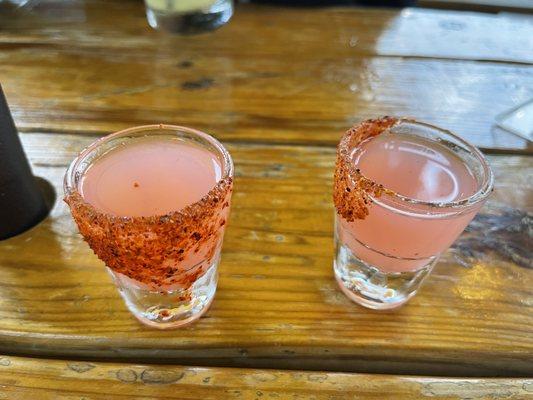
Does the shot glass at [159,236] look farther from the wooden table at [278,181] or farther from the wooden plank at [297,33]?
the wooden plank at [297,33]

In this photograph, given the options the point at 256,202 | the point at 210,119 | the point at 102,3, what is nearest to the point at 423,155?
the point at 256,202

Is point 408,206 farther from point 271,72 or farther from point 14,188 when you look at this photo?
point 271,72

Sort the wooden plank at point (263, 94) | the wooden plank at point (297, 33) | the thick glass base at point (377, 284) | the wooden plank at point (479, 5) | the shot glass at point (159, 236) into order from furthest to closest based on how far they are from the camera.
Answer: the wooden plank at point (479, 5) → the wooden plank at point (297, 33) → the wooden plank at point (263, 94) → the thick glass base at point (377, 284) → the shot glass at point (159, 236)

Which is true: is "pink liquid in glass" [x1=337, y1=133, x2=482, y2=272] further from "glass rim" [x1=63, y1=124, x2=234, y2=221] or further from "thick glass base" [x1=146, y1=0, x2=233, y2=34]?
"thick glass base" [x1=146, y1=0, x2=233, y2=34]

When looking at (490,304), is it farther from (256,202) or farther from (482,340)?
(256,202)

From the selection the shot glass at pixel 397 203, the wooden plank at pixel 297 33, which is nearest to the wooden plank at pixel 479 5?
the wooden plank at pixel 297 33
